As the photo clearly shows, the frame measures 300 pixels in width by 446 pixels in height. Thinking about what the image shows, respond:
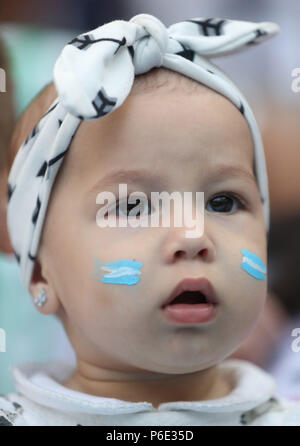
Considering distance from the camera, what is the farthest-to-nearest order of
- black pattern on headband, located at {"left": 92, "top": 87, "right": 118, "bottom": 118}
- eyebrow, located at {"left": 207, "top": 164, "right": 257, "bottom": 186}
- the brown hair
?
the brown hair, eyebrow, located at {"left": 207, "top": 164, "right": 257, "bottom": 186}, black pattern on headband, located at {"left": 92, "top": 87, "right": 118, "bottom": 118}

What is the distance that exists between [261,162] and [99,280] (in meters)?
0.38

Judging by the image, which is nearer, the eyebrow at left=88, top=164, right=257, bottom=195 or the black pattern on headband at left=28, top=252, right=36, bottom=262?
the eyebrow at left=88, top=164, right=257, bottom=195

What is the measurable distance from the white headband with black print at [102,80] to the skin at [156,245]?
0.09 ft

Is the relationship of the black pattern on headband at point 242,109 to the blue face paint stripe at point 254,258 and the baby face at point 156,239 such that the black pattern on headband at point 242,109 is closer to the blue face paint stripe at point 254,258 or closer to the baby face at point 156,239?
the baby face at point 156,239

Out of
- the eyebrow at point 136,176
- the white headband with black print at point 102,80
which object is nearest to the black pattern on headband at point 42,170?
the white headband with black print at point 102,80

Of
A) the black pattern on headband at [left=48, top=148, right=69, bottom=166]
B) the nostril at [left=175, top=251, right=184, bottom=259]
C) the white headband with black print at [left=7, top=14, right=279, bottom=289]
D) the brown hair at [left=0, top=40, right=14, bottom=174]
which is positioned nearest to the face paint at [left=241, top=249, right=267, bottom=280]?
the nostril at [left=175, top=251, right=184, bottom=259]

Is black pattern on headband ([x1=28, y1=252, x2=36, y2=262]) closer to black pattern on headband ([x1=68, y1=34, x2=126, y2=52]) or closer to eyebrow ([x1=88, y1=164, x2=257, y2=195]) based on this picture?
eyebrow ([x1=88, y1=164, x2=257, y2=195])

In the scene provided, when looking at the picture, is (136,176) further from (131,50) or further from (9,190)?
(9,190)

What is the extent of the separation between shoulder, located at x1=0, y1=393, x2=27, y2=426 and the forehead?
1.33 feet

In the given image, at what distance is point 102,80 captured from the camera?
86 centimetres

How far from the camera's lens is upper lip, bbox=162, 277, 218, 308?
853mm

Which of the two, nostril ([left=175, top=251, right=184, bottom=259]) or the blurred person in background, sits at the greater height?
the blurred person in background

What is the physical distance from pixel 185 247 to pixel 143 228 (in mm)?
77

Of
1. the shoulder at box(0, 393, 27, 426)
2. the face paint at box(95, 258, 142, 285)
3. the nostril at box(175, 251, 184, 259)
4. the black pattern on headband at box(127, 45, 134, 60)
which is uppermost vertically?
the black pattern on headband at box(127, 45, 134, 60)
